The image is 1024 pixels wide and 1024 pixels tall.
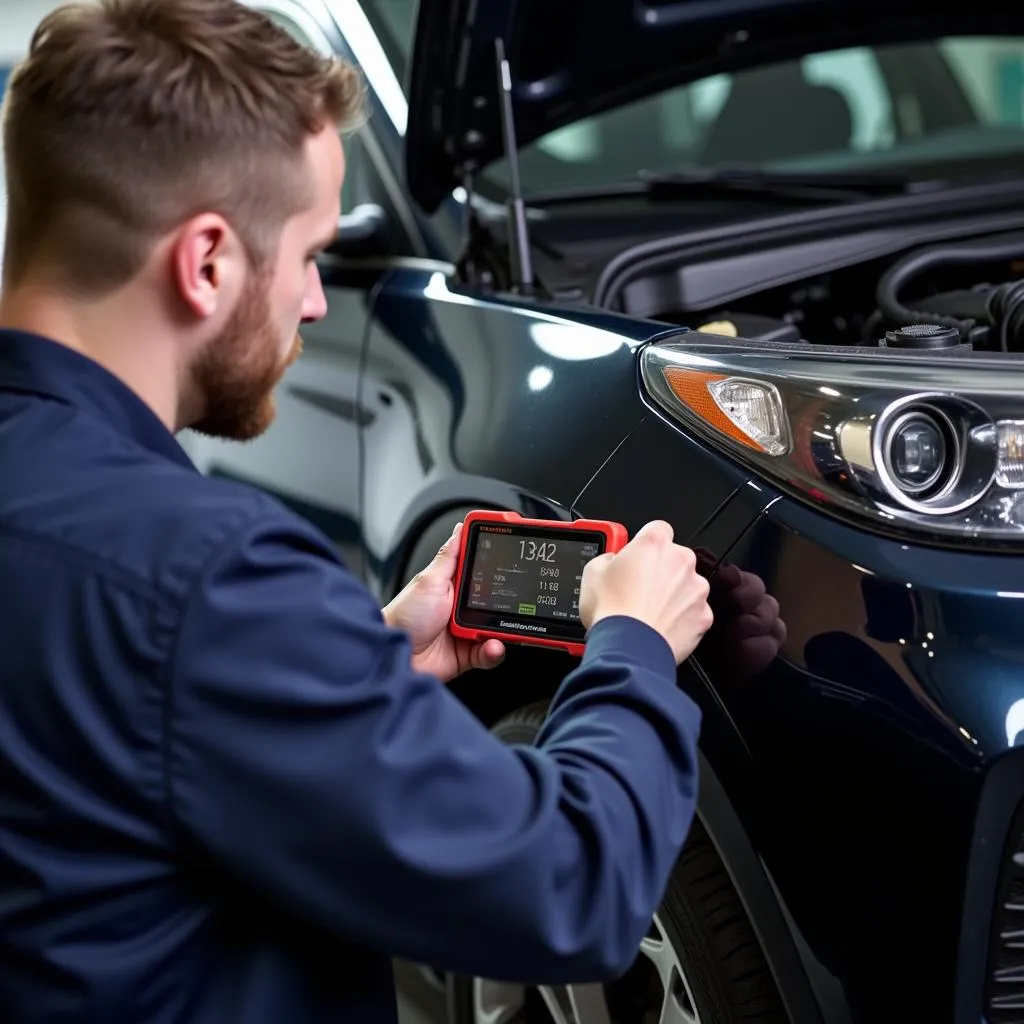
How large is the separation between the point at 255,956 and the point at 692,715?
1.23 feet

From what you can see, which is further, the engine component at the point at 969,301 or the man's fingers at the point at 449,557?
the engine component at the point at 969,301

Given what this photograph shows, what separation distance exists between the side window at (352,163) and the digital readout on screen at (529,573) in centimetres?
110

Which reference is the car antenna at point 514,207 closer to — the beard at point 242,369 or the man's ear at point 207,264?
the beard at point 242,369

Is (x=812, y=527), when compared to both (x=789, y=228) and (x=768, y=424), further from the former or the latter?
(x=789, y=228)

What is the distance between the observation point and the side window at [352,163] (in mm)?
2512

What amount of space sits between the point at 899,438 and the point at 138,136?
2.37 feet

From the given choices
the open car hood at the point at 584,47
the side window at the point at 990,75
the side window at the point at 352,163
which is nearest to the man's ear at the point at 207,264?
the open car hood at the point at 584,47

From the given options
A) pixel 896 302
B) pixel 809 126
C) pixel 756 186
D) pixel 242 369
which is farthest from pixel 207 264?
pixel 809 126

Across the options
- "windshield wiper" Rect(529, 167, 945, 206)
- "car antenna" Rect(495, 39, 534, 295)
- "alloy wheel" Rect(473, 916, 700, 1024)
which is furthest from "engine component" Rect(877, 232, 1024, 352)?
"alloy wheel" Rect(473, 916, 700, 1024)

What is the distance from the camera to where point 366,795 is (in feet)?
3.28

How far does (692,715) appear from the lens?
1.20m

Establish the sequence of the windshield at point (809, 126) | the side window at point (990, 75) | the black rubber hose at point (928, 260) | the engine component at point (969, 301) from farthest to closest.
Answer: the side window at point (990, 75) < the windshield at point (809, 126) < the black rubber hose at point (928, 260) < the engine component at point (969, 301)

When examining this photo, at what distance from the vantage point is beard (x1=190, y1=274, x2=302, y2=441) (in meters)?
1.18

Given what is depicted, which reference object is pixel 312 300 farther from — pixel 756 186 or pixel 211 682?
pixel 756 186
